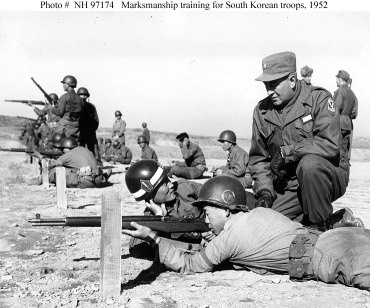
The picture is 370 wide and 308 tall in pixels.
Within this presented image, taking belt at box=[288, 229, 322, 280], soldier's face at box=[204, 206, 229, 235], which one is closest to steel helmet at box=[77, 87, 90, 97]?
soldier's face at box=[204, 206, 229, 235]

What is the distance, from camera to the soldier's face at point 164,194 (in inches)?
197

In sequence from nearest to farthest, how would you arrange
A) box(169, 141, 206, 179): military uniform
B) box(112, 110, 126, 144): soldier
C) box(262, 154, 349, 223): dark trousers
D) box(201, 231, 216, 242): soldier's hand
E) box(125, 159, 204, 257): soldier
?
box(201, 231, 216, 242): soldier's hand → box(262, 154, 349, 223): dark trousers → box(125, 159, 204, 257): soldier → box(169, 141, 206, 179): military uniform → box(112, 110, 126, 144): soldier

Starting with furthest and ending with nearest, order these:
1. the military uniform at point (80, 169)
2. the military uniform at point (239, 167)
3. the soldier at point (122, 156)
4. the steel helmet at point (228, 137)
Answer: the soldier at point (122, 156), the steel helmet at point (228, 137), the military uniform at point (80, 169), the military uniform at point (239, 167)

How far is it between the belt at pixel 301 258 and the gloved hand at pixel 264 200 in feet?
3.06

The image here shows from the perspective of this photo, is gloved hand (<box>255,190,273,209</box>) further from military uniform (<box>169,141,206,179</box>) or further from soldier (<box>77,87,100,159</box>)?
soldier (<box>77,87,100,159</box>)

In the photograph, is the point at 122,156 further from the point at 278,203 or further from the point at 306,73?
the point at 278,203

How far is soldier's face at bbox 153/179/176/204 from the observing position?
16.4 feet

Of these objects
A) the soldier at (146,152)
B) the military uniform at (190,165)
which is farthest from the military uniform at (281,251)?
the soldier at (146,152)

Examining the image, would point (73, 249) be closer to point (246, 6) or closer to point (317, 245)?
point (317, 245)

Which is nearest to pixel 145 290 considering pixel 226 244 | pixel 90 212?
pixel 226 244

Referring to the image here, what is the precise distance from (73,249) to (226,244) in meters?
2.11

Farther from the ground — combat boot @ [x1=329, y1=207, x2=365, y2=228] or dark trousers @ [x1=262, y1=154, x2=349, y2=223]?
dark trousers @ [x1=262, y1=154, x2=349, y2=223]

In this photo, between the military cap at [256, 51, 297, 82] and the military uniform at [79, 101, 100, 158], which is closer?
the military cap at [256, 51, 297, 82]

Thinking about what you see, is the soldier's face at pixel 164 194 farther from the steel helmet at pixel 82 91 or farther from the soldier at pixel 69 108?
the steel helmet at pixel 82 91
